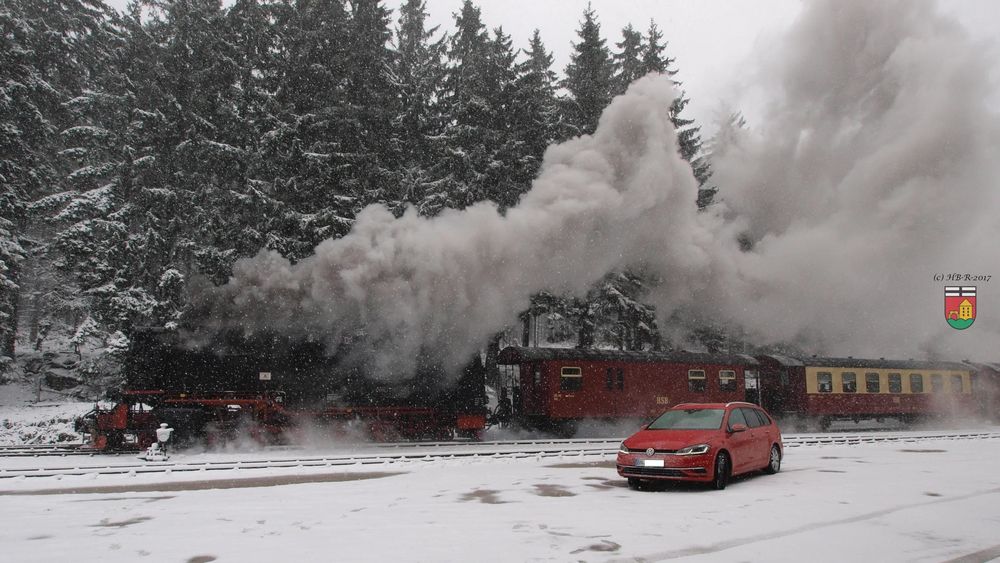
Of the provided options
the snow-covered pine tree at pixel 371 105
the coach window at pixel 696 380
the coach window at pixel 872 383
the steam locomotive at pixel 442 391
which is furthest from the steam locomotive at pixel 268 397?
the coach window at pixel 872 383

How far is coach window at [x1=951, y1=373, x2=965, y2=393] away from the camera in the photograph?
1144 inches

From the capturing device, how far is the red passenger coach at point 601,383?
2083 centimetres

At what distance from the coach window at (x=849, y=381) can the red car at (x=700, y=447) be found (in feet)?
51.3

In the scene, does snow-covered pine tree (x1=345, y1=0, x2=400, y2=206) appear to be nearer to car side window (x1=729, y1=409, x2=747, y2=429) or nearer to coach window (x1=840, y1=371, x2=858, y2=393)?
car side window (x1=729, y1=409, x2=747, y2=429)

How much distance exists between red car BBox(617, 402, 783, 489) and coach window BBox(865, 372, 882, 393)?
16711 mm

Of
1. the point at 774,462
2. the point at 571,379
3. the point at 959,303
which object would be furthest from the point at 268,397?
the point at 959,303

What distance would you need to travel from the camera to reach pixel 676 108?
32.5 metres

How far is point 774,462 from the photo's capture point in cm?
1259

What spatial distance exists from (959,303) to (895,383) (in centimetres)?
568

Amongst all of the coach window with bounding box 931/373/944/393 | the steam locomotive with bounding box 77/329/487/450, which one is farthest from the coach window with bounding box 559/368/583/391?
the coach window with bounding box 931/373/944/393

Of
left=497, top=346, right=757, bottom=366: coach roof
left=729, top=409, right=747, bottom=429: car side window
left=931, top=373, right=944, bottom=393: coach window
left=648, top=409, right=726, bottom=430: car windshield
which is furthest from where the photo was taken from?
left=931, top=373, right=944, bottom=393: coach window

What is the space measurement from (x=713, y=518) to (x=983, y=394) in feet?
97.3

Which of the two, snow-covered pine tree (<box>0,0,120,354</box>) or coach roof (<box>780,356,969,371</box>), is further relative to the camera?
coach roof (<box>780,356,969,371</box>)

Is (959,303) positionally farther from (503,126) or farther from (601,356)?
(503,126)
